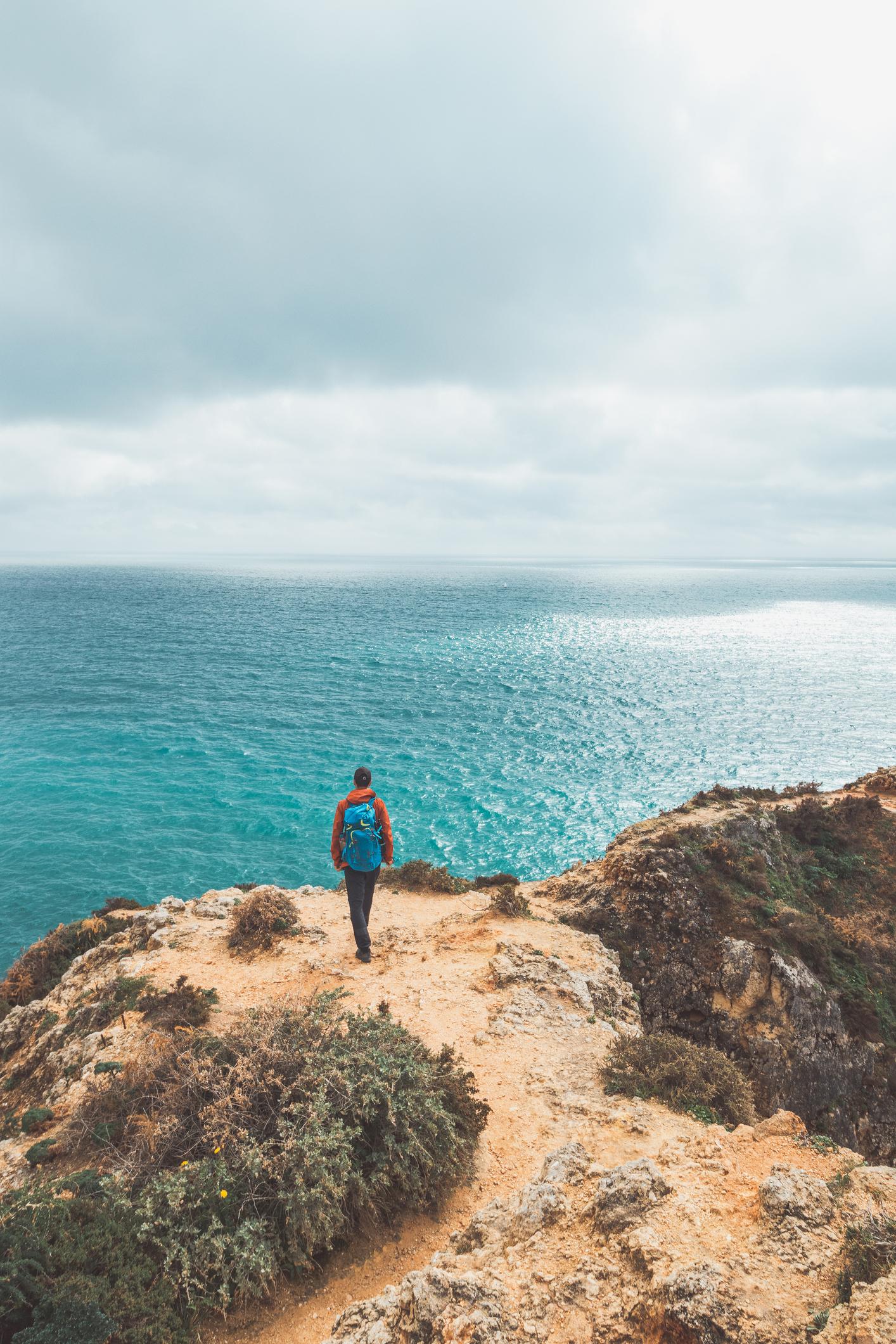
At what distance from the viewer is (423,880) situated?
18.3 metres

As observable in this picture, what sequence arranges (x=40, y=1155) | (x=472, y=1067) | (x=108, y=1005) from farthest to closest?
(x=108, y=1005) < (x=472, y=1067) < (x=40, y=1155)

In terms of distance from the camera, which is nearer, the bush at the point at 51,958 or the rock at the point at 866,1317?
the rock at the point at 866,1317

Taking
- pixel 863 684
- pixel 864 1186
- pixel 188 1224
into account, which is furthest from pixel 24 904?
pixel 863 684

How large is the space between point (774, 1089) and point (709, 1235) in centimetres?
Answer: 1208

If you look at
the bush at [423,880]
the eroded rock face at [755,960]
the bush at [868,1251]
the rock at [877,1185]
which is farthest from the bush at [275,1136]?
the bush at [423,880]

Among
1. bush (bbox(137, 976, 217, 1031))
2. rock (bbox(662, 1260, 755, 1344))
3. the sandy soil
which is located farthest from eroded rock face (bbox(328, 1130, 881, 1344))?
bush (bbox(137, 976, 217, 1031))

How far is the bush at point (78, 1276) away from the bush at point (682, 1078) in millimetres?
6156

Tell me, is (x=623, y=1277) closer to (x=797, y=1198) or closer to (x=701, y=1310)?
(x=701, y=1310)

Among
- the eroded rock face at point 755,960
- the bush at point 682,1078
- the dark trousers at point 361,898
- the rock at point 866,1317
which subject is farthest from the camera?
the eroded rock face at point 755,960

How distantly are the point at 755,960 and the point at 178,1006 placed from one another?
14.8 meters

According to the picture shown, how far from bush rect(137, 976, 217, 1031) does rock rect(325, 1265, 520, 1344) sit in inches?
245

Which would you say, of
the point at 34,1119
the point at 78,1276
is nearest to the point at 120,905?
the point at 34,1119

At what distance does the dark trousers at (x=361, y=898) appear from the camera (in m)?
11.9

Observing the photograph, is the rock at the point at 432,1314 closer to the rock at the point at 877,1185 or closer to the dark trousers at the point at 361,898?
the rock at the point at 877,1185
